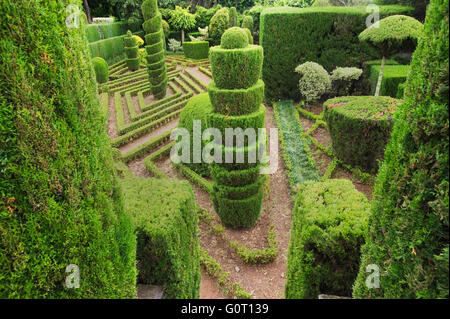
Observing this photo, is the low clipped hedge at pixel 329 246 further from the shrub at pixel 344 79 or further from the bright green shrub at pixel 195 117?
the shrub at pixel 344 79

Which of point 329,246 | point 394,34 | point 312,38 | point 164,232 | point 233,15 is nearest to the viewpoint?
point 329,246

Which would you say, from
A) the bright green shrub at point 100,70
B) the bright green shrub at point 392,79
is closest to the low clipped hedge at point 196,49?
the bright green shrub at point 100,70

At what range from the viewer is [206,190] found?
967cm

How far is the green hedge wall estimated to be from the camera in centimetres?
1397

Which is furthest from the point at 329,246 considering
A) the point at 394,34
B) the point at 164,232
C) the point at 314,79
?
the point at 314,79

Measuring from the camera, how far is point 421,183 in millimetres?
2033

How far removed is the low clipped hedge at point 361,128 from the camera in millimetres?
8680

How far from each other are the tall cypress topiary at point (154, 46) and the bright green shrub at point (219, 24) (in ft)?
47.1

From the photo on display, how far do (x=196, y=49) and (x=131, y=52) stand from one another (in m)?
8.17

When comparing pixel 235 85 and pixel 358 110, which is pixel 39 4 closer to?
pixel 235 85

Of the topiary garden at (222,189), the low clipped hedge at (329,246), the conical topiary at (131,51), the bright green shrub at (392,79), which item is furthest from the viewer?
the conical topiary at (131,51)

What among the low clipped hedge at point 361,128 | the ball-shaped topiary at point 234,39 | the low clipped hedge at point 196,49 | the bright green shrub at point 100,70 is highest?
the ball-shaped topiary at point 234,39

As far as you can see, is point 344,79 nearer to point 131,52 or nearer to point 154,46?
point 154,46
